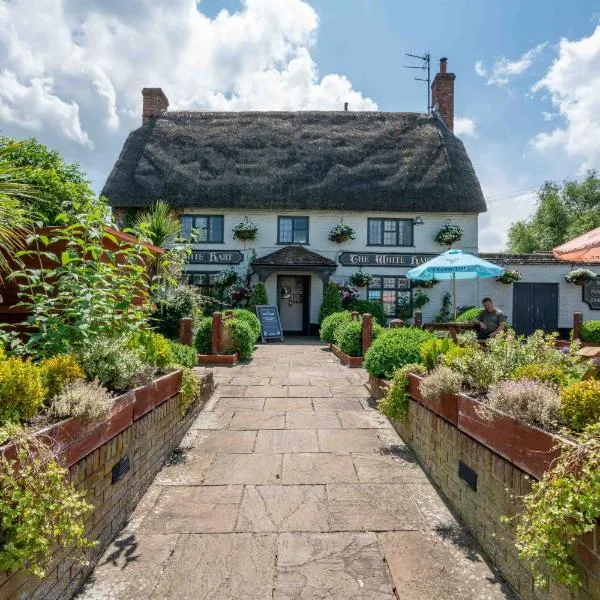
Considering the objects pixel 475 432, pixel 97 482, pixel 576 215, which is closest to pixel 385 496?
pixel 475 432

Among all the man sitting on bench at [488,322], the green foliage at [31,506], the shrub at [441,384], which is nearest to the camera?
the green foliage at [31,506]

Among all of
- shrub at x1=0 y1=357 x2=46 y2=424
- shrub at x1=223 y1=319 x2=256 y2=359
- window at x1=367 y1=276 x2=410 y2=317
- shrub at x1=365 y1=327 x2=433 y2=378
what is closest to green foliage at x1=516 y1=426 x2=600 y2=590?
shrub at x1=0 y1=357 x2=46 y2=424

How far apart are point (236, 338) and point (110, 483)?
6.54 m

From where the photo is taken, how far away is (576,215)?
32.6 meters

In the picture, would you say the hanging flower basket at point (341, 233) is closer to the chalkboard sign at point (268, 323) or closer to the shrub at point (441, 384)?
the chalkboard sign at point (268, 323)

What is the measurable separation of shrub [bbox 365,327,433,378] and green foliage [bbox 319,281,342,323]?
9421 millimetres

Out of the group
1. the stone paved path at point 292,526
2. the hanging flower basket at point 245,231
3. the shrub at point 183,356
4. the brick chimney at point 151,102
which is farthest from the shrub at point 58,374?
the brick chimney at point 151,102

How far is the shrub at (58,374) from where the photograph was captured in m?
2.78

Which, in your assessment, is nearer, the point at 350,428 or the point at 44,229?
the point at 350,428

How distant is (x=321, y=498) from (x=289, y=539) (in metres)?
0.59

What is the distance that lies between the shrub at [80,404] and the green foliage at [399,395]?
9.52 ft

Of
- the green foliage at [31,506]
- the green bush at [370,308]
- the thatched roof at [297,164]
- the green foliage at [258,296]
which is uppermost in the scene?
the thatched roof at [297,164]

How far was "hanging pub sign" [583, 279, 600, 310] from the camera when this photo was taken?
1574 cm

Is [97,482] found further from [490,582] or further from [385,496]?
[490,582]
